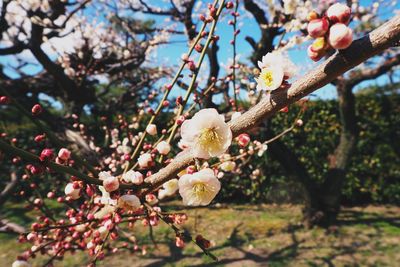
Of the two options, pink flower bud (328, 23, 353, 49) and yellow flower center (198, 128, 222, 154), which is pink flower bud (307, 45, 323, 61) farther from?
yellow flower center (198, 128, 222, 154)

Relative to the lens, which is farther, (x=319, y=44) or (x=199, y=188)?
(x=199, y=188)

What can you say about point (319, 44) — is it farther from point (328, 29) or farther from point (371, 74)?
point (371, 74)

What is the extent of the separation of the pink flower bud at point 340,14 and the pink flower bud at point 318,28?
0.07ft

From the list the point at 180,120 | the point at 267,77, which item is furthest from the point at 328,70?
the point at 180,120

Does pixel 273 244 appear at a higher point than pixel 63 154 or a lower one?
lower

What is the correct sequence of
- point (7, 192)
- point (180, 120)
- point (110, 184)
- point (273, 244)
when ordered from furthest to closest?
1. point (273, 244)
2. point (7, 192)
3. point (180, 120)
4. point (110, 184)

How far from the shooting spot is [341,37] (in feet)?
2.47

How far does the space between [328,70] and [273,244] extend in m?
5.09

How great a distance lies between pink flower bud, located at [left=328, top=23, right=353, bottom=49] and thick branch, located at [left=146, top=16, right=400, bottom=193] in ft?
0.12

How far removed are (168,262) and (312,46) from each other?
4.66 metres

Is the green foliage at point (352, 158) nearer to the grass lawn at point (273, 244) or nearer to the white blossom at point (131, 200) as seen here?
the grass lawn at point (273, 244)

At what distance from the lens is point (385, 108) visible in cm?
757

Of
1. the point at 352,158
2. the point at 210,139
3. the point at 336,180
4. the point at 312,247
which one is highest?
the point at 352,158

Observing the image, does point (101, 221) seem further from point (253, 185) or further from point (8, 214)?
point (8, 214)
